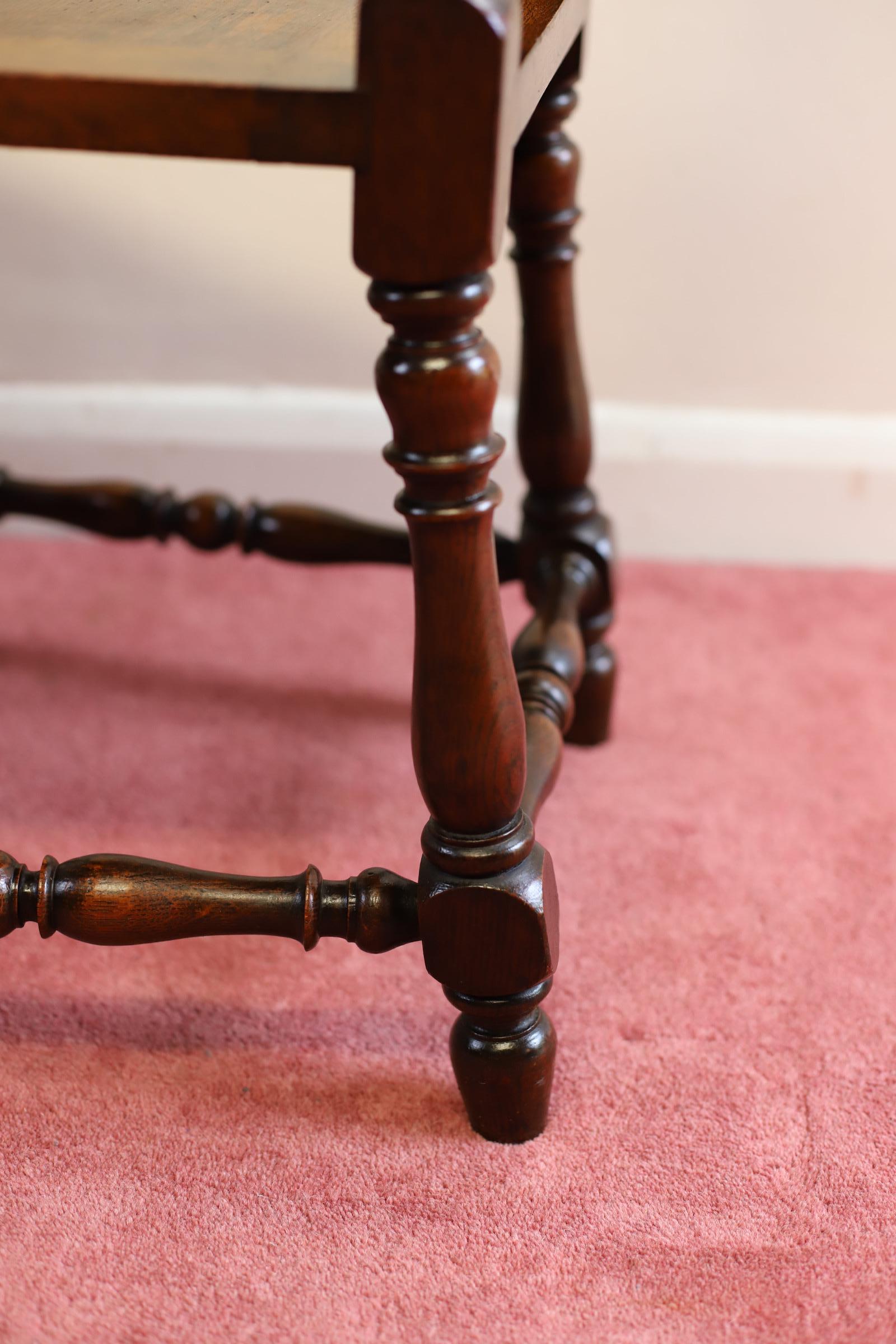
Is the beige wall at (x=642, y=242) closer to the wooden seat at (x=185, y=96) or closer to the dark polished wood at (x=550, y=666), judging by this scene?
the dark polished wood at (x=550, y=666)

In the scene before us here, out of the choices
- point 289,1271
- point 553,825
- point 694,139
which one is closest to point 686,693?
point 553,825

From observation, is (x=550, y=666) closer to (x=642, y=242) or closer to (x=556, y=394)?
(x=556, y=394)

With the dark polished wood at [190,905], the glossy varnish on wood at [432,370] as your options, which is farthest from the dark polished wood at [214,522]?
the dark polished wood at [190,905]

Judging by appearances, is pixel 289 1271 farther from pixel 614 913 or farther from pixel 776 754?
pixel 776 754

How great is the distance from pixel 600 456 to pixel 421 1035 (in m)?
0.64

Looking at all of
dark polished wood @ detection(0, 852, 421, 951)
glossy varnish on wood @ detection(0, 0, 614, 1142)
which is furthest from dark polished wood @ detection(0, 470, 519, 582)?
dark polished wood @ detection(0, 852, 421, 951)

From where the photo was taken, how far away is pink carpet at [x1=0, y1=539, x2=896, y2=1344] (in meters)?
0.52

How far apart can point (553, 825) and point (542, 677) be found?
155 millimetres

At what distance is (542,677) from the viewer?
70cm

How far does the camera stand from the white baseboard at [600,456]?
45.0 inches

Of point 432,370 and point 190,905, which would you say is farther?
point 190,905

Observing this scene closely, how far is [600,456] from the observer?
1.16 meters

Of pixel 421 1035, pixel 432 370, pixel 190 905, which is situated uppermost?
pixel 432 370

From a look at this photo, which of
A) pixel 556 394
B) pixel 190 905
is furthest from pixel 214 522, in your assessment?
pixel 190 905
